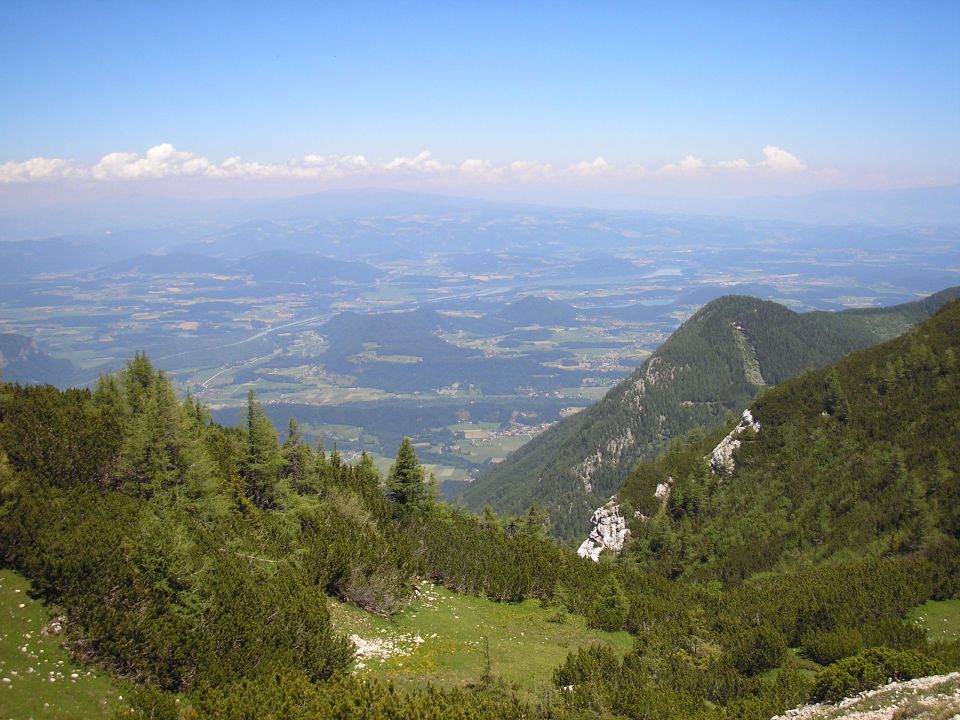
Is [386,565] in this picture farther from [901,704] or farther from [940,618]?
[940,618]

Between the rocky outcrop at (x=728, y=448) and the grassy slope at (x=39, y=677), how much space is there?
6659cm

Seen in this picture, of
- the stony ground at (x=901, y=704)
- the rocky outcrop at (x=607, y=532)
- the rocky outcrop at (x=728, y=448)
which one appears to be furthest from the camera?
the rocky outcrop at (x=607, y=532)

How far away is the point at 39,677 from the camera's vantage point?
745 inches

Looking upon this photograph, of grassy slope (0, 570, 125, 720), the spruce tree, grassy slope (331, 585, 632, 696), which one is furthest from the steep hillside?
grassy slope (0, 570, 125, 720)

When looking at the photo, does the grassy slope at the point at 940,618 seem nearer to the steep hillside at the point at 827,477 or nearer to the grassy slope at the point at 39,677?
the steep hillside at the point at 827,477

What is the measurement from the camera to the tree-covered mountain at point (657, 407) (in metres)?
150

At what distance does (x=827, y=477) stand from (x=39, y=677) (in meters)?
63.2

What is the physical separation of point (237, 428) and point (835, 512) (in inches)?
2032

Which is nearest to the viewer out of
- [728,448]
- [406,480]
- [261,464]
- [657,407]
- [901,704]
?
[901,704]

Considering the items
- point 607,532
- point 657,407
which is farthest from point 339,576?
point 657,407

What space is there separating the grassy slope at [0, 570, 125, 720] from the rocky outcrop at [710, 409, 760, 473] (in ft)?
218

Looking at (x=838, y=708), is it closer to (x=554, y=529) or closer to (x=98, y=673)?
(x=98, y=673)

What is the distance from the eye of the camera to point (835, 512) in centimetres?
5662

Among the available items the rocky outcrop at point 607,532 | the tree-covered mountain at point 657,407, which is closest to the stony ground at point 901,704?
the rocky outcrop at point 607,532
